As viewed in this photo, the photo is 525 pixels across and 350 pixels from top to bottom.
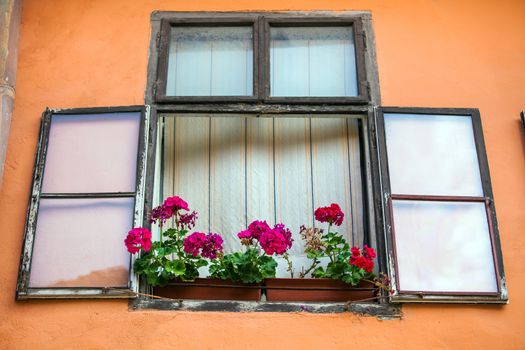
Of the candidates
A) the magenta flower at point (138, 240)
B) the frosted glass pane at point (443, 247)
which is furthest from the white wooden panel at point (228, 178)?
the frosted glass pane at point (443, 247)

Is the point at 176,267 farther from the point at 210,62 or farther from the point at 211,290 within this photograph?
the point at 210,62

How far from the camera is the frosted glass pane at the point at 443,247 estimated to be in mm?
3551

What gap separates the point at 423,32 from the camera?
4.26 meters

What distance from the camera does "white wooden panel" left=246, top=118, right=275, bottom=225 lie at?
4.16 m

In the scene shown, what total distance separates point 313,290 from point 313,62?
54.4 inches

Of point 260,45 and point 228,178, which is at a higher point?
point 260,45

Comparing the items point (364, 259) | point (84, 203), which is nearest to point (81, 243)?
point (84, 203)

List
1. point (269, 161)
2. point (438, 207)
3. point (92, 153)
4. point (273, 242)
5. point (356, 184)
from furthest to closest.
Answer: point (269, 161) < point (356, 184) < point (92, 153) < point (438, 207) < point (273, 242)

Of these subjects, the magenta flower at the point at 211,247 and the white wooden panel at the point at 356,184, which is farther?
the white wooden panel at the point at 356,184

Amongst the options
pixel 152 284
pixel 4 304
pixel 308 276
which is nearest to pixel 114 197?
pixel 152 284

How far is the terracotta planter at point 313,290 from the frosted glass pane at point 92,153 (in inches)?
35.7

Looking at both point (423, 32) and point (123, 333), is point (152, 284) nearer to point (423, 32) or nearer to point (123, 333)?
point (123, 333)

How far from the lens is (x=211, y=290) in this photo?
143 inches

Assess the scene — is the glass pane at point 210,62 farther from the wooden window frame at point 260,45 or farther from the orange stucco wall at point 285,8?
the orange stucco wall at point 285,8
